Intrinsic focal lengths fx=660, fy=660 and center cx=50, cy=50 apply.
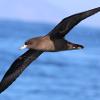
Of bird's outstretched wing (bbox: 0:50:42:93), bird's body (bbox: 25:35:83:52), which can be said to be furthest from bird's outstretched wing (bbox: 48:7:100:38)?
bird's outstretched wing (bbox: 0:50:42:93)

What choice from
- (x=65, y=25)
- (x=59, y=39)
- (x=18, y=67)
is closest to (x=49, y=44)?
(x=59, y=39)

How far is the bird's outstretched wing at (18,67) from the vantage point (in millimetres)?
14742

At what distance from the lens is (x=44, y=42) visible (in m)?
13.0

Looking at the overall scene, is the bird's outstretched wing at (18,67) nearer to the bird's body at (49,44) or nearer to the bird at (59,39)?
the bird at (59,39)

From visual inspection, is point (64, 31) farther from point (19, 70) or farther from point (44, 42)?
point (19, 70)

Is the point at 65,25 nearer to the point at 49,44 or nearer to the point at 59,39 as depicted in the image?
the point at 59,39

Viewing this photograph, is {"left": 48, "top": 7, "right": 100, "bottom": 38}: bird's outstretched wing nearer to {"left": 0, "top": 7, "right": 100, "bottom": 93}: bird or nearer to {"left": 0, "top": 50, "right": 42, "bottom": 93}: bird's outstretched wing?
{"left": 0, "top": 7, "right": 100, "bottom": 93}: bird

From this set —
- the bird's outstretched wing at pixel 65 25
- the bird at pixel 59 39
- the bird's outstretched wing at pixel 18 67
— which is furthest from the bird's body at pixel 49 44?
the bird's outstretched wing at pixel 18 67

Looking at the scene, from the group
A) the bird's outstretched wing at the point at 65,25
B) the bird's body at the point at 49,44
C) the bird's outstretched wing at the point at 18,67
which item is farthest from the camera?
the bird's outstretched wing at the point at 18,67

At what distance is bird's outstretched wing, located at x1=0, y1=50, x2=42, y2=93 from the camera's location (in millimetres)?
14742

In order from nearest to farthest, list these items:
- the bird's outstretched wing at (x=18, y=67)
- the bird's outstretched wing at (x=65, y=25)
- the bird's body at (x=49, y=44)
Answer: the bird's body at (x=49, y=44) → the bird's outstretched wing at (x=65, y=25) → the bird's outstretched wing at (x=18, y=67)

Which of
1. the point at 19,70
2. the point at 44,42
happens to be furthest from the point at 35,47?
the point at 19,70

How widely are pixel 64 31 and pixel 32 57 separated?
1.55 metres

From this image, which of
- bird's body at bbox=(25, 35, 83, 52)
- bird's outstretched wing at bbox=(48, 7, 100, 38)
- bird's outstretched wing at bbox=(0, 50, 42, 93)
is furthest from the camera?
bird's outstretched wing at bbox=(0, 50, 42, 93)
